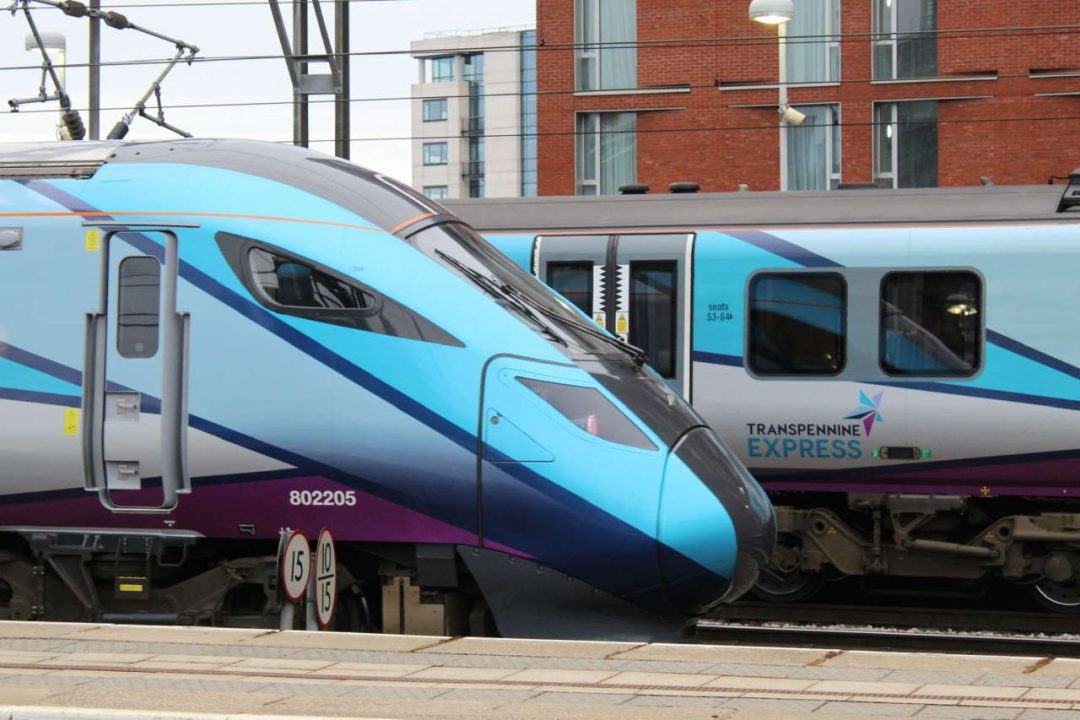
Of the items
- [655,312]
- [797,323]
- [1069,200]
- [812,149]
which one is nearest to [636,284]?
[655,312]

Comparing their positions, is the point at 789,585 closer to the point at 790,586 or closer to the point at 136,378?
the point at 790,586

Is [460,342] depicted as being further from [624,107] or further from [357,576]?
[624,107]

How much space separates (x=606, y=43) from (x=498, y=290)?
21.5 m

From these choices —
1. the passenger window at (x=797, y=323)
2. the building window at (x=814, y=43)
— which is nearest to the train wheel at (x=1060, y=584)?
the passenger window at (x=797, y=323)

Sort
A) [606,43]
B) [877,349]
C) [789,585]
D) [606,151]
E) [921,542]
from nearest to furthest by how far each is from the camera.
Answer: [877,349] < [921,542] < [789,585] < [606,43] < [606,151]

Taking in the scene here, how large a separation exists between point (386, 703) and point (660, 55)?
24.4 metres

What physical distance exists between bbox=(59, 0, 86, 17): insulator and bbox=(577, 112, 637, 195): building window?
38.4ft

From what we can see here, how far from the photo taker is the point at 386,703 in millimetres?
5602

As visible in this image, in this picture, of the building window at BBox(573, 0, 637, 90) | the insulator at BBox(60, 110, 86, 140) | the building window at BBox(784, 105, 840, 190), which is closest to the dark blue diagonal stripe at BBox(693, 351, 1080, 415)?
the insulator at BBox(60, 110, 86, 140)

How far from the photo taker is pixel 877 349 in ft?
38.2

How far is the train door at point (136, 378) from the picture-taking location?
327 inches

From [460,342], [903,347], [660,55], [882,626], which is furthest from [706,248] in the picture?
[660,55]

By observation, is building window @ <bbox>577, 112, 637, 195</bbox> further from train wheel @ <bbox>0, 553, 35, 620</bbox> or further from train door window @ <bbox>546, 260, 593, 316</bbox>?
train wheel @ <bbox>0, 553, 35, 620</bbox>

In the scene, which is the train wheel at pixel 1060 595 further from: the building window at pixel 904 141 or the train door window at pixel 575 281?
the building window at pixel 904 141
